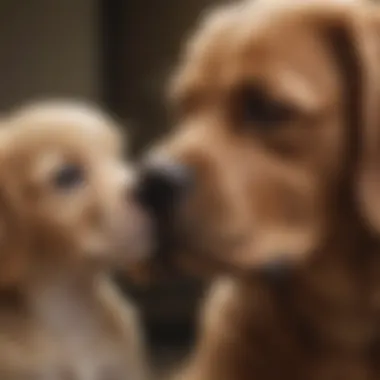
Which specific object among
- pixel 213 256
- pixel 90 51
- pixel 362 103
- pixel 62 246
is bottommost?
pixel 213 256

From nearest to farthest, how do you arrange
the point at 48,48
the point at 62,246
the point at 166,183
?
the point at 166,183
the point at 62,246
the point at 48,48

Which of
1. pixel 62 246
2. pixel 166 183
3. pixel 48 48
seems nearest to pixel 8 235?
pixel 62 246

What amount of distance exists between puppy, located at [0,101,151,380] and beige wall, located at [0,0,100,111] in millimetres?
535

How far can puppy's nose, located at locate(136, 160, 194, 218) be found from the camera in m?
1.01

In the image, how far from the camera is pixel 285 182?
1.04m

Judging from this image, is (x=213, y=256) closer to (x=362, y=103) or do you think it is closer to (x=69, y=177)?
(x=362, y=103)

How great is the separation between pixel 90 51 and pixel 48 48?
81 mm

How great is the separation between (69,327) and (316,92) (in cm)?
63

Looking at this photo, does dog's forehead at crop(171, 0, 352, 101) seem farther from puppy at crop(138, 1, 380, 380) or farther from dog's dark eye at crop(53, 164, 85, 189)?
dog's dark eye at crop(53, 164, 85, 189)

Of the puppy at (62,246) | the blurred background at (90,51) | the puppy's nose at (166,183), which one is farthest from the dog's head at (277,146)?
the blurred background at (90,51)

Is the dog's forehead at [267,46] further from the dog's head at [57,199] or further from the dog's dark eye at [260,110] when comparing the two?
the dog's head at [57,199]

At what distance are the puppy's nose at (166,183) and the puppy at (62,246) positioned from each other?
13.2 inches

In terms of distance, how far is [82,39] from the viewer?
204 centimetres

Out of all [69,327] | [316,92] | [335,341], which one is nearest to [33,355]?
[69,327]
